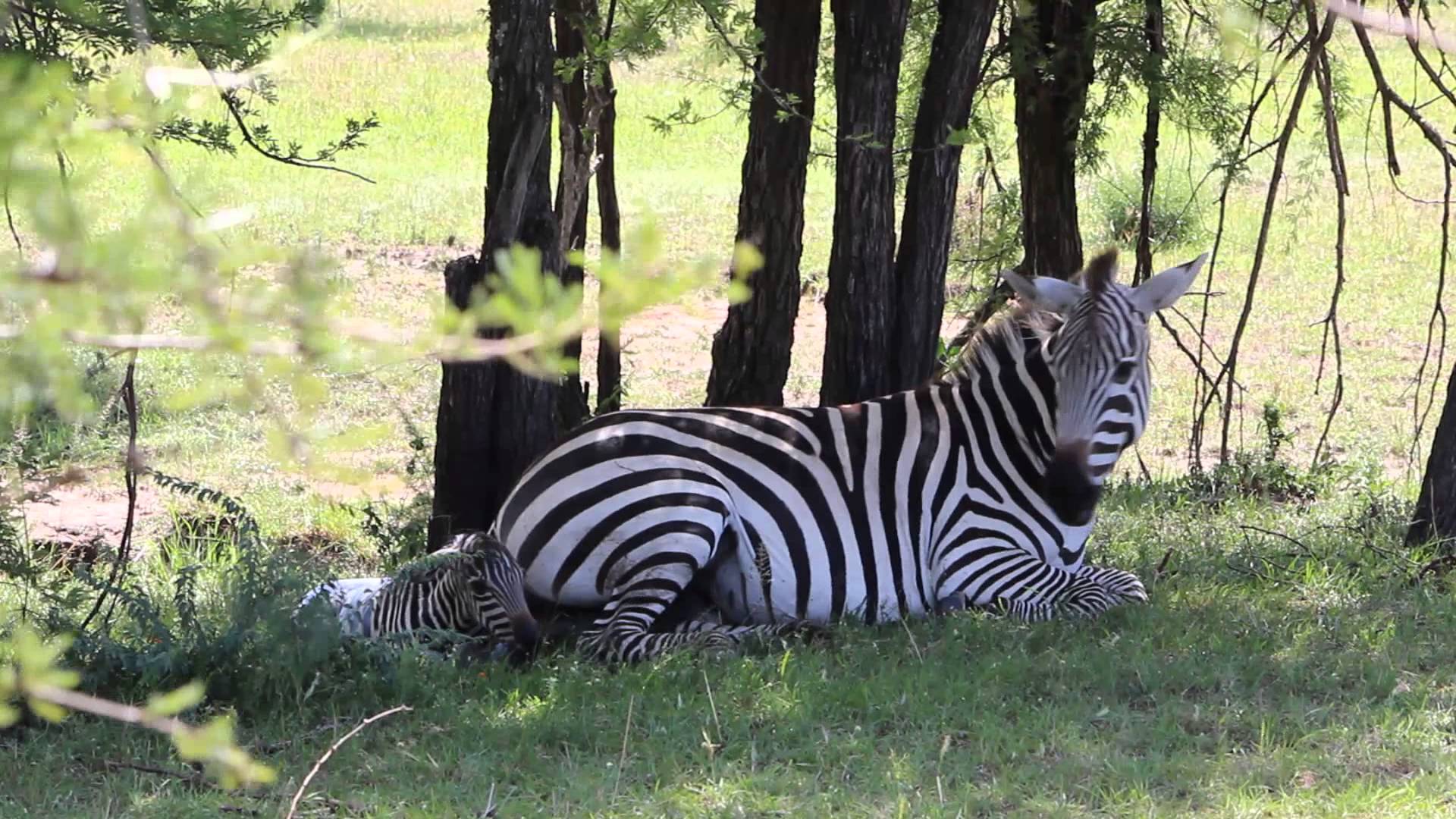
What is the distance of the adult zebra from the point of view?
5.86 m

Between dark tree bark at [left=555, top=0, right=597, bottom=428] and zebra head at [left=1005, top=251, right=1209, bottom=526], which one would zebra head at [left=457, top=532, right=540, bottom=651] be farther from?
dark tree bark at [left=555, top=0, right=597, bottom=428]

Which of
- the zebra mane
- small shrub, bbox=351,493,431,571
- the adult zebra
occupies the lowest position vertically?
small shrub, bbox=351,493,431,571

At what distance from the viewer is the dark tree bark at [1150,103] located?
8.85 meters

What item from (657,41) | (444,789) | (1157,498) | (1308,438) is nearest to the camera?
(444,789)

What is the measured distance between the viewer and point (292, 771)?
14.6ft

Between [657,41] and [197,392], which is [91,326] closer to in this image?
[197,392]

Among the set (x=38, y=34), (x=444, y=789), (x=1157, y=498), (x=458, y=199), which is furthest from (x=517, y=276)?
(x=458, y=199)

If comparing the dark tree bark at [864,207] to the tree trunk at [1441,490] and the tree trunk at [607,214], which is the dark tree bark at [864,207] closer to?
the tree trunk at [607,214]

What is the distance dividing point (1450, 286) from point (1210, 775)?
45.9 ft

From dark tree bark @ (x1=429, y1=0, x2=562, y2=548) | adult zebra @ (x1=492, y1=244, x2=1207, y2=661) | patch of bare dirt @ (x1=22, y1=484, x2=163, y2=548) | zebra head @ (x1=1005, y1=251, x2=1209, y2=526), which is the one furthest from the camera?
patch of bare dirt @ (x1=22, y1=484, x2=163, y2=548)

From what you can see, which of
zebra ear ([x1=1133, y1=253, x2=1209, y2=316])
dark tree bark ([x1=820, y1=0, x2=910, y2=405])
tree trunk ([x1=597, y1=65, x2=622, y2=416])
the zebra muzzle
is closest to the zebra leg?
the zebra muzzle

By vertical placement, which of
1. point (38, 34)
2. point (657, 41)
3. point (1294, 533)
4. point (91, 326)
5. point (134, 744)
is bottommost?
point (134, 744)

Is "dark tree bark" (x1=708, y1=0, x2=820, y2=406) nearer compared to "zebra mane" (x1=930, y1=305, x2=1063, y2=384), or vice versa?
"zebra mane" (x1=930, y1=305, x2=1063, y2=384)

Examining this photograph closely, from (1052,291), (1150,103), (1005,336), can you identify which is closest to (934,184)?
(1005,336)
